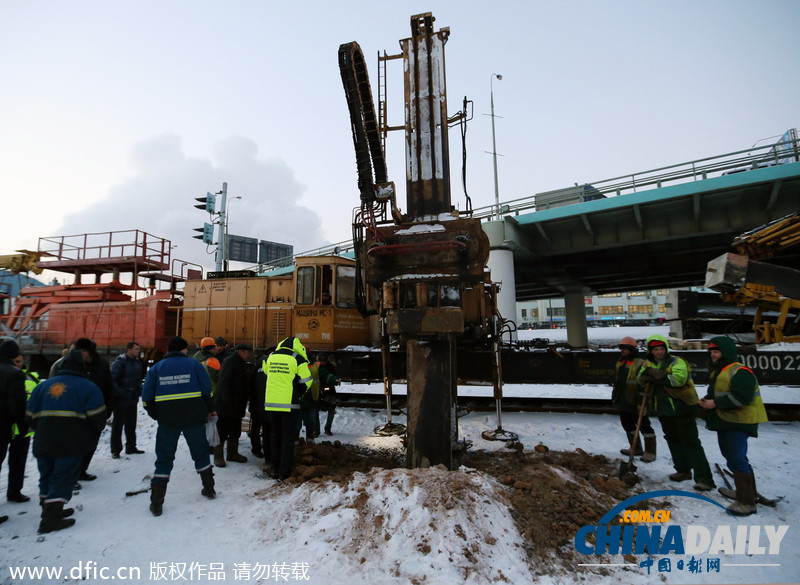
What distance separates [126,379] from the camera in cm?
595

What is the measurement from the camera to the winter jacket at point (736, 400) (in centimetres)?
398

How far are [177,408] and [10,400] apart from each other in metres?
1.55

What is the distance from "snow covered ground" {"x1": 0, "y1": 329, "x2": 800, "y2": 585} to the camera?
2.99 metres

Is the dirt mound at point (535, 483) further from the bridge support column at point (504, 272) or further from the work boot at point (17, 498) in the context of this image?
the bridge support column at point (504, 272)

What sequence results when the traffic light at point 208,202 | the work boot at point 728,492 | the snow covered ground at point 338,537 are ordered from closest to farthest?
the snow covered ground at point 338,537 → the work boot at point 728,492 → the traffic light at point 208,202

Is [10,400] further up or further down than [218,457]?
further up

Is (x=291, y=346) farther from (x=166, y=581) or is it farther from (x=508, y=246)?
(x=508, y=246)

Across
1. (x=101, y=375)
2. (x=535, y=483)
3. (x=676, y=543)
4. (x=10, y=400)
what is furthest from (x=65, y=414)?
(x=676, y=543)

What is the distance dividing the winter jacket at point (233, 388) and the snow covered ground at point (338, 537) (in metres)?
0.99

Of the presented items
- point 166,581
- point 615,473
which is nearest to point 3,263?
point 166,581

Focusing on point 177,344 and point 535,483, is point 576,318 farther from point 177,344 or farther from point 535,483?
point 177,344

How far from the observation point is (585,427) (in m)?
7.55

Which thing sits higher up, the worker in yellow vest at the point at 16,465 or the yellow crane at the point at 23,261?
the yellow crane at the point at 23,261

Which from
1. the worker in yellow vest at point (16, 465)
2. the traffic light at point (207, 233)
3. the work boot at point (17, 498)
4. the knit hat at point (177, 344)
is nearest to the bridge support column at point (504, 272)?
the knit hat at point (177, 344)
